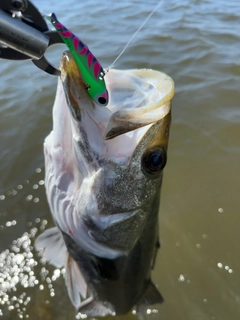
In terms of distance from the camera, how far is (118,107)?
1.38 metres

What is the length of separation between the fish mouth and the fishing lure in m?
0.03

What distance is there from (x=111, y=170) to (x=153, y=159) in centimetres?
20

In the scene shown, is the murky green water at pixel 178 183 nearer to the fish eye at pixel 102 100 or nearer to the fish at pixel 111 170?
the fish at pixel 111 170

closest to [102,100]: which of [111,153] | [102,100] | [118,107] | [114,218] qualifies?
[102,100]

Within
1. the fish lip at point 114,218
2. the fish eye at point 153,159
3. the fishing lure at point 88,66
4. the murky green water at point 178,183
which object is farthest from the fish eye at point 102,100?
the murky green water at point 178,183

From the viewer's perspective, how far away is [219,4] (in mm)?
7152

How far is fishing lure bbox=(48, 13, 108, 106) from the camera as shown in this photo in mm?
1147

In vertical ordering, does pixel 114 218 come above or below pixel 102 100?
Result: below

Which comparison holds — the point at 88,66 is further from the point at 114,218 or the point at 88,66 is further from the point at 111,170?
the point at 114,218

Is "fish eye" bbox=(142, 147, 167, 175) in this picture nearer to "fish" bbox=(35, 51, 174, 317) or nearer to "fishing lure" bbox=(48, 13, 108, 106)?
"fish" bbox=(35, 51, 174, 317)

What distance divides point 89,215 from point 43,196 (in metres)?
1.81

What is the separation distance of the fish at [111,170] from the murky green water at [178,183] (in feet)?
2.74

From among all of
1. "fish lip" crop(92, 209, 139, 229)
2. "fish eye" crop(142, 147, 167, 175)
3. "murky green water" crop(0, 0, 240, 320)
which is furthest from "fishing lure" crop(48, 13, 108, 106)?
"murky green water" crop(0, 0, 240, 320)

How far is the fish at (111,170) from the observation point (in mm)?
1296
